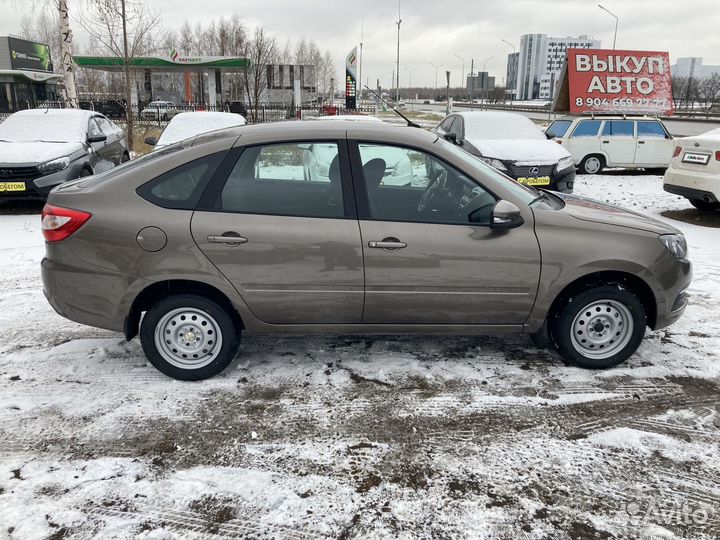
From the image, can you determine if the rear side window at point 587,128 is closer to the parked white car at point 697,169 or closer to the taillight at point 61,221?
the parked white car at point 697,169

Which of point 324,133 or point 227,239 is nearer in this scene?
point 227,239

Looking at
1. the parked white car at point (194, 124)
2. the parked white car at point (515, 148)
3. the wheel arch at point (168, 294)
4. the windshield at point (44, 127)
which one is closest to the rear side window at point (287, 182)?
the wheel arch at point (168, 294)

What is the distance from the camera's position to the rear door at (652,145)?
48.2 ft

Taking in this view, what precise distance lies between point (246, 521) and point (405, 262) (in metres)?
1.81

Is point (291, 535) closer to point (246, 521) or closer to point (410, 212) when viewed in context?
point (246, 521)

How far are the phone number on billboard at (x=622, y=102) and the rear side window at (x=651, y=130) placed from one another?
1831mm

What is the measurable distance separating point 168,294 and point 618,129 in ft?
46.7

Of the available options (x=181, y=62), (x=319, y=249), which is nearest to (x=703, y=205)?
(x=319, y=249)

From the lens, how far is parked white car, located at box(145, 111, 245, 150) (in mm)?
10414

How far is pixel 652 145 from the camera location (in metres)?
14.7

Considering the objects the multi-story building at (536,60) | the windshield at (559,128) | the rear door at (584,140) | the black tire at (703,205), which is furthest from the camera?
the multi-story building at (536,60)

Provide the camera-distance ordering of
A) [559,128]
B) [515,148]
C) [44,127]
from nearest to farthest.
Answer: [44,127] < [515,148] < [559,128]

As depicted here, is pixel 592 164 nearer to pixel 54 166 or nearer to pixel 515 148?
pixel 515 148

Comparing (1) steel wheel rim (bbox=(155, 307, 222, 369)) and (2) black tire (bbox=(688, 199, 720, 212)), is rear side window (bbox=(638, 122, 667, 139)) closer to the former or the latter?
(2) black tire (bbox=(688, 199, 720, 212))
